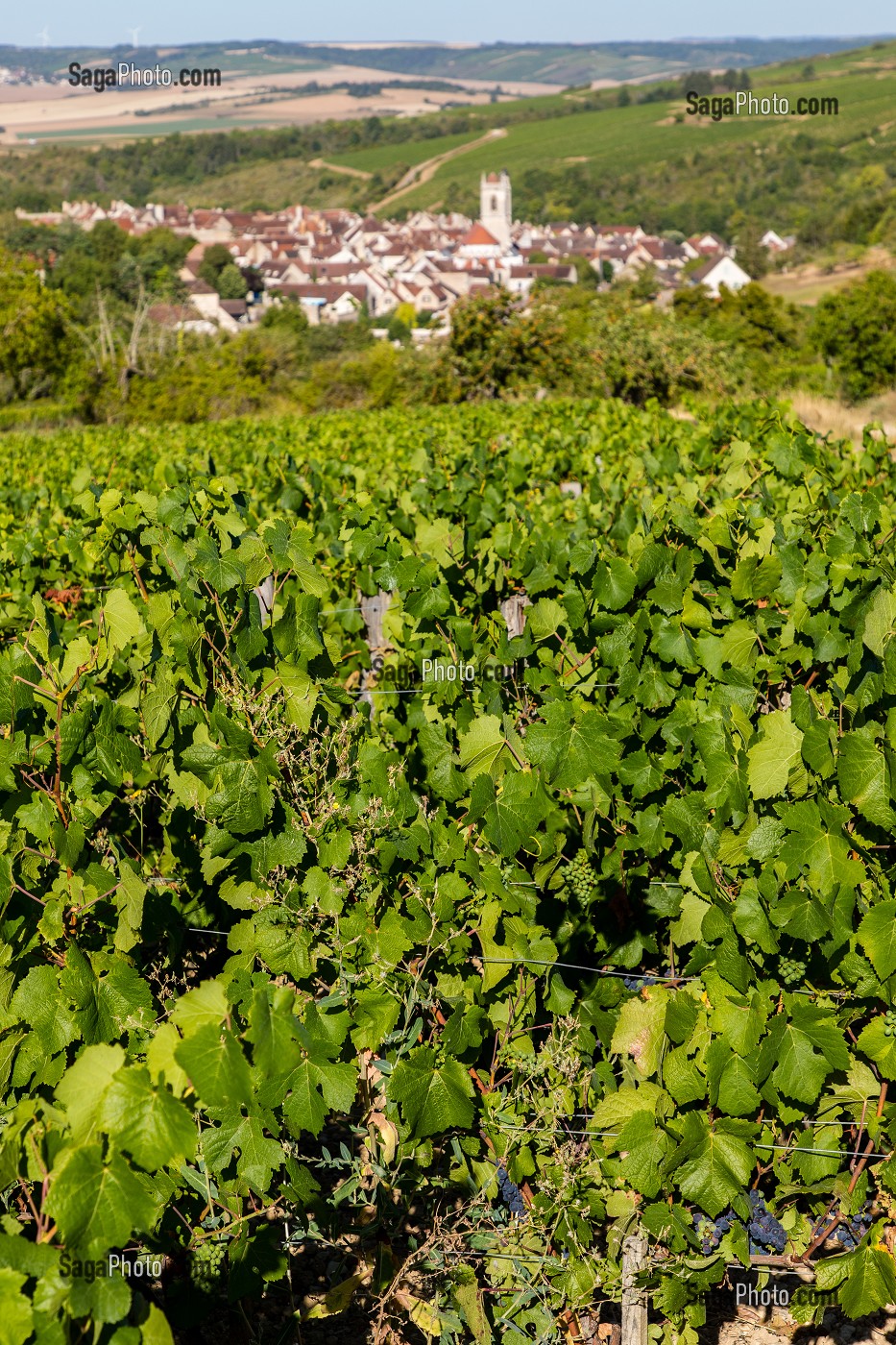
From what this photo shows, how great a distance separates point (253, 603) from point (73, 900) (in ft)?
2.84

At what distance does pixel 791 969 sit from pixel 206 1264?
1268mm

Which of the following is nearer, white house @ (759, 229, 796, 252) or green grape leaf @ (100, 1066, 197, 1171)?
green grape leaf @ (100, 1066, 197, 1171)

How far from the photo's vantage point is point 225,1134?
7.13 ft

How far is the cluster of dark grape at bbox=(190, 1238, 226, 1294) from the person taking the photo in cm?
222

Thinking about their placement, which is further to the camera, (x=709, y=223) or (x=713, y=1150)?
(x=709, y=223)

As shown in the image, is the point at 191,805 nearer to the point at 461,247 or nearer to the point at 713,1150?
the point at 713,1150

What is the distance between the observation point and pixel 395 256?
128 meters

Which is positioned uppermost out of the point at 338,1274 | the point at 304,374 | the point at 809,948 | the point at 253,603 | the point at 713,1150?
the point at 253,603

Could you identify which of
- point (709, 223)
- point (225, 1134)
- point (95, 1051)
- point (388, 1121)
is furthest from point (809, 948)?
point (709, 223)

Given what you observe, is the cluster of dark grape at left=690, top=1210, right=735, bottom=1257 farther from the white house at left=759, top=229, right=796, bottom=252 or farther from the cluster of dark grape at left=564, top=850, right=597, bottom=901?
the white house at left=759, top=229, right=796, bottom=252

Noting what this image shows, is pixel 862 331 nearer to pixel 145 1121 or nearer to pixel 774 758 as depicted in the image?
pixel 774 758

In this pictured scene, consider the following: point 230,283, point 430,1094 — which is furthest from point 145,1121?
point 230,283

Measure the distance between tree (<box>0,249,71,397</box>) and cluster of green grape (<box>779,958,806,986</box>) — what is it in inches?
1700

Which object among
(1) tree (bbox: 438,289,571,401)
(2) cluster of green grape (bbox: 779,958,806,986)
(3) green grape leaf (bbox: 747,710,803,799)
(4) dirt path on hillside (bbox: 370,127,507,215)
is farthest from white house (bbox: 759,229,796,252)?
(2) cluster of green grape (bbox: 779,958,806,986)
